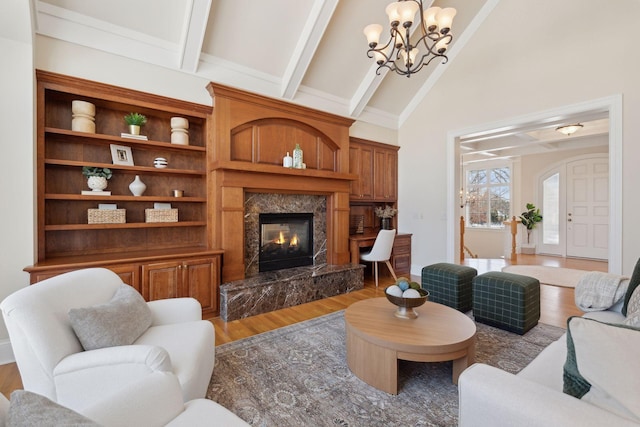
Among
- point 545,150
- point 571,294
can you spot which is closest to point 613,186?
point 571,294

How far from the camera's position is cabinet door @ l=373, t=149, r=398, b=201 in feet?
17.7

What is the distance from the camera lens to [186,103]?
3.41 meters

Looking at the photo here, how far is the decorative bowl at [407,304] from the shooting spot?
2178 millimetres

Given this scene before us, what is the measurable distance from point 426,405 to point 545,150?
321 inches

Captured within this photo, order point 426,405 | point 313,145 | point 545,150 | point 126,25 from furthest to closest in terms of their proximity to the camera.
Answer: point 545,150 < point 313,145 < point 126,25 < point 426,405

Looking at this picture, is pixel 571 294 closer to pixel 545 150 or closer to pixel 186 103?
pixel 545 150

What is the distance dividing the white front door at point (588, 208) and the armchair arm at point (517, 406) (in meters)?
7.82

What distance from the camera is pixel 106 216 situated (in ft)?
9.98

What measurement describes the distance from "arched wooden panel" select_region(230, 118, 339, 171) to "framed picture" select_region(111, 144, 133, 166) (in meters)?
1.10

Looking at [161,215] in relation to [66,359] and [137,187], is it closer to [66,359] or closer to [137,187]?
[137,187]

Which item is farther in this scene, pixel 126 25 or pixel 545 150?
pixel 545 150

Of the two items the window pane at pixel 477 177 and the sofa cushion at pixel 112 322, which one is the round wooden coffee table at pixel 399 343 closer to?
the sofa cushion at pixel 112 322

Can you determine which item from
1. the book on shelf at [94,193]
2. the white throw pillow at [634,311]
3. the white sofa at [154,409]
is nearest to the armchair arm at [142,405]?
the white sofa at [154,409]

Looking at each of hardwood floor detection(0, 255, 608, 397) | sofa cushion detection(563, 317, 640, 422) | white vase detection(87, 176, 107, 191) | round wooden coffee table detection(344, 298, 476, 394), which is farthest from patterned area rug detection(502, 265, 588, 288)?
white vase detection(87, 176, 107, 191)
